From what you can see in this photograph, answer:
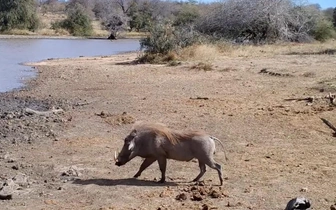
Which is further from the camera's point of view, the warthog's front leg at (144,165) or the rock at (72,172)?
the rock at (72,172)

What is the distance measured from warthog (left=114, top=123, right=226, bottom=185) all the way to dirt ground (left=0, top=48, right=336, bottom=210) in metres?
0.29

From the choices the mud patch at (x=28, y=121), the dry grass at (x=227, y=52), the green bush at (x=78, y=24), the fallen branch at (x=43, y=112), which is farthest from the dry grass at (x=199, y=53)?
the green bush at (x=78, y=24)

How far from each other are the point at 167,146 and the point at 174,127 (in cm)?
405

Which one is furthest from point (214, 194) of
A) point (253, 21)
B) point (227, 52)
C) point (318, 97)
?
point (253, 21)

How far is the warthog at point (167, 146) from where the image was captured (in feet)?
26.0

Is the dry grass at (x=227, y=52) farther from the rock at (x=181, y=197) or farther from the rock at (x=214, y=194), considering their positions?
the rock at (x=181, y=197)

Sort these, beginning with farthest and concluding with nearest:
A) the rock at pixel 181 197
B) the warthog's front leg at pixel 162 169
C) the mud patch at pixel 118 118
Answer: the mud patch at pixel 118 118 → the warthog's front leg at pixel 162 169 → the rock at pixel 181 197

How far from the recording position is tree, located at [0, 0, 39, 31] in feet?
208

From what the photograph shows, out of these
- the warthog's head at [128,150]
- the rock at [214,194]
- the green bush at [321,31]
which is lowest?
the green bush at [321,31]

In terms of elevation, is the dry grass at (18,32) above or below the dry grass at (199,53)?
below

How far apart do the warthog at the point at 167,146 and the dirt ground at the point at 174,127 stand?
0.29 m

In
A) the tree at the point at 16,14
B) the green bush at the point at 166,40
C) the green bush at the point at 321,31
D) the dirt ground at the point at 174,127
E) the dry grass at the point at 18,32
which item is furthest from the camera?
the tree at the point at 16,14

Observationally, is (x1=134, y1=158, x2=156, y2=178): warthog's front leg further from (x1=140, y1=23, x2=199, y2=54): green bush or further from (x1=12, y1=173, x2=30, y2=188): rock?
(x1=140, y1=23, x2=199, y2=54): green bush

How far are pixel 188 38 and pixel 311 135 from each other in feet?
61.9
